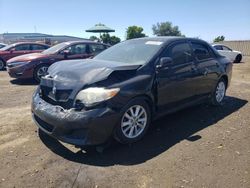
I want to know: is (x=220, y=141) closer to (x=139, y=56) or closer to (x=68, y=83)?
(x=139, y=56)

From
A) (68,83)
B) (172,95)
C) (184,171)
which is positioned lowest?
(184,171)

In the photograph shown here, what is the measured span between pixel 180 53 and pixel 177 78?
0.58m

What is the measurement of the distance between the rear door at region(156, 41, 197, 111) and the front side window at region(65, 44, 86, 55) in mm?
6046

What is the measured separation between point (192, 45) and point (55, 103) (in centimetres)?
312

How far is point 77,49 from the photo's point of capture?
11.0m

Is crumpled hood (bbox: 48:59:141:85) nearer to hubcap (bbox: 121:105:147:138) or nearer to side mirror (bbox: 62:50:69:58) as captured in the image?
hubcap (bbox: 121:105:147:138)

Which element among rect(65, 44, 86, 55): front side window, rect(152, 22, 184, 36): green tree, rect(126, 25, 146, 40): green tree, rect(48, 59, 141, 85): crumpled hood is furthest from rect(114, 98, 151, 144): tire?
rect(152, 22, 184, 36): green tree

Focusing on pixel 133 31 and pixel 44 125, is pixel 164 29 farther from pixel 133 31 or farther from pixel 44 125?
pixel 44 125

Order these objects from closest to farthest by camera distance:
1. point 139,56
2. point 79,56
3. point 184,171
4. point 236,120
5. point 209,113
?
point 184,171 → point 139,56 → point 236,120 → point 209,113 → point 79,56

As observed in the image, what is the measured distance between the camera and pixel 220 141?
4793 millimetres

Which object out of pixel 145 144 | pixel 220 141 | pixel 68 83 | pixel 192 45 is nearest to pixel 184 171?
pixel 145 144

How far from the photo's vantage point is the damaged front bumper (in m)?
3.89

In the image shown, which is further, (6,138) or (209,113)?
(209,113)

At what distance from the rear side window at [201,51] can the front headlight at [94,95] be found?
2.58 m
